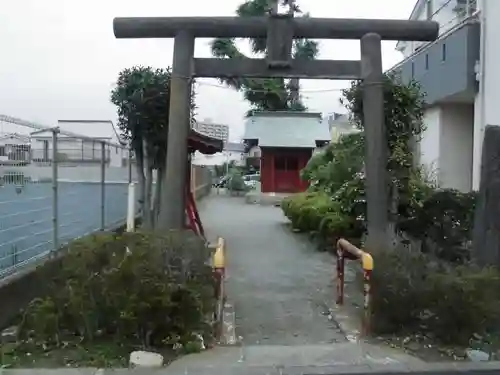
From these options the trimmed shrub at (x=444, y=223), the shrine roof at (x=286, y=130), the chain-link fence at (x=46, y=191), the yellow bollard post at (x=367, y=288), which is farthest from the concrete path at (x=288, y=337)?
the shrine roof at (x=286, y=130)

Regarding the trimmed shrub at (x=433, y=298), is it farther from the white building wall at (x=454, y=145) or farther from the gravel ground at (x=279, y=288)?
the white building wall at (x=454, y=145)

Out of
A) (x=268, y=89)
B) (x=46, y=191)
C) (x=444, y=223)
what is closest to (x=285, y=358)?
(x=46, y=191)

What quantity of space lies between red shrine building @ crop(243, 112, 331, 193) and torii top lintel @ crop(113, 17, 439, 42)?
24.4 m

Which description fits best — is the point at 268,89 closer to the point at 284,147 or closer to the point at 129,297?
the point at 284,147

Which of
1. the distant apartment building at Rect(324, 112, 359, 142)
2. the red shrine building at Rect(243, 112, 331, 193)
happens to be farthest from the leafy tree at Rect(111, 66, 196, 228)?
the red shrine building at Rect(243, 112, 331, 193)

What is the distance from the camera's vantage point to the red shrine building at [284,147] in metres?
35.2

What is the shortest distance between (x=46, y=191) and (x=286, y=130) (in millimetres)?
28793

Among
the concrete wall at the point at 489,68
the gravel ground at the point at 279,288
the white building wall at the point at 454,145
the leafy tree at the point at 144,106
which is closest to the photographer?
the gravel ground at the point at 279,288

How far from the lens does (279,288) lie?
31.2ft

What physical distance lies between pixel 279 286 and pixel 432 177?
6.50m

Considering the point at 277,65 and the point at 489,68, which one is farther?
the point at 489,68

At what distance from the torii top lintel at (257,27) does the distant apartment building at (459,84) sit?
162 inches

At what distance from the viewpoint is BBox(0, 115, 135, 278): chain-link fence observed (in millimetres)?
7250

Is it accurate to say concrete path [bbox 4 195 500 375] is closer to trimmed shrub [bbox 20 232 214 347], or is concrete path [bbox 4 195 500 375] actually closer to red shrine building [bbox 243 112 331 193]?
trimmed shrub [bbox 20 232 214 347]
